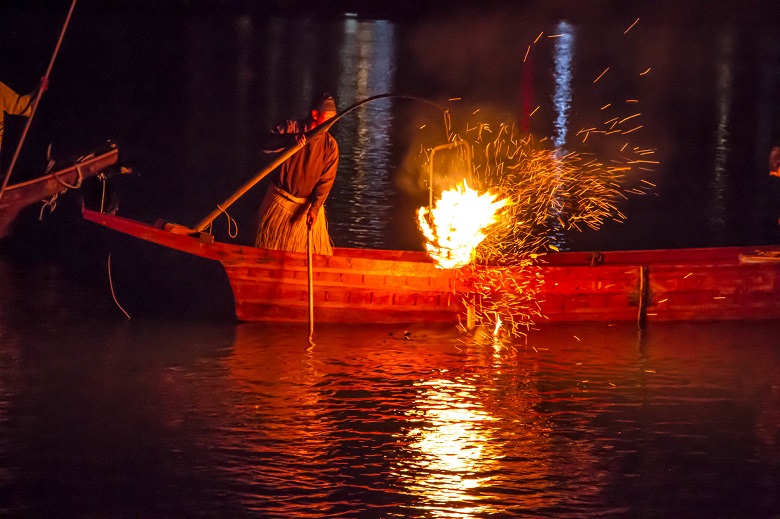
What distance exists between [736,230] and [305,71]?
1883cm

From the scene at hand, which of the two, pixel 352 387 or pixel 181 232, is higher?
pixel 181 232

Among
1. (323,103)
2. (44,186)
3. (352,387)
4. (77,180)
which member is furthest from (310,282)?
(77,180)

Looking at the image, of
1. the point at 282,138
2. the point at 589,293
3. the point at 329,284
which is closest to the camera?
the point at 282,138

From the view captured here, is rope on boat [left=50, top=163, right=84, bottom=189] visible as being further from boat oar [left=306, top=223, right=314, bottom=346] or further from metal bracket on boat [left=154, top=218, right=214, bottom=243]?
boat oar [left=306, top=223, right=314, bottom=346]

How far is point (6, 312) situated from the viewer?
460 inches

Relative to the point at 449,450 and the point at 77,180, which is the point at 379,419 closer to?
the point at 449,450

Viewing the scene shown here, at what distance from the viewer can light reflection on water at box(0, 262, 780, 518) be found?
25.3 feet

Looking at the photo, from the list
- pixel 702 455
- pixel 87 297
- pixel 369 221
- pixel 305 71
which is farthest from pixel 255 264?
pixel 305 71

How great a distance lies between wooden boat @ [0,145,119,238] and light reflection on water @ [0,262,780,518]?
166 centimetres

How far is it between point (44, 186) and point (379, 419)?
5996mm

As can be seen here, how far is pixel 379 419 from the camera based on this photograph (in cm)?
907

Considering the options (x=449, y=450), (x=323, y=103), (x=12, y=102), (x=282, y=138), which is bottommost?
(x=449, y=450)

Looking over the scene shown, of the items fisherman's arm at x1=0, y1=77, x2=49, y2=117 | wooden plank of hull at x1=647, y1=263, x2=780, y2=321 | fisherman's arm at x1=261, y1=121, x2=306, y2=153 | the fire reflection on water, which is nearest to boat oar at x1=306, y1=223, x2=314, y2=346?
fisherman's arm at x1=261, y1=121, x2=306, y2=153

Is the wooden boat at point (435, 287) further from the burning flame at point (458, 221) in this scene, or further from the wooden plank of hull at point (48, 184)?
the wooden plank of hull at point (48, 184)
